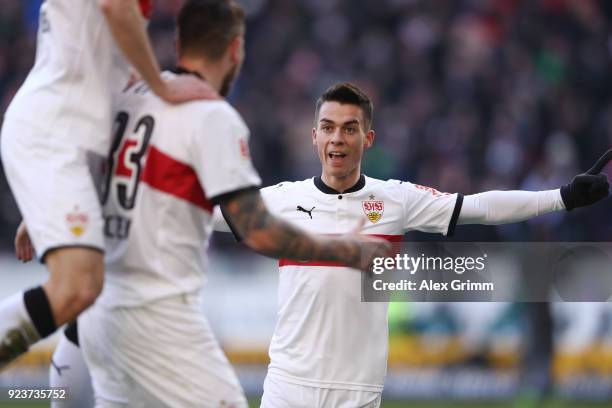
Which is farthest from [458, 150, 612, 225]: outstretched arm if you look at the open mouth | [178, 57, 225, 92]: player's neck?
[178, 57, 225, 92]: player's neck

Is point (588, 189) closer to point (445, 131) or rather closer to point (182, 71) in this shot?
point (182, 71)

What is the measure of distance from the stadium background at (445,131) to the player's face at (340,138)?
511 centimetres

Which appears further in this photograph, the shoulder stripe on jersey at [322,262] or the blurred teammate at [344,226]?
the shoulder stripe on jersey at [322,262]

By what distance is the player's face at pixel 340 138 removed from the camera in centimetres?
593

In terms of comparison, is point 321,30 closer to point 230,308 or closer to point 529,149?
point 529,149

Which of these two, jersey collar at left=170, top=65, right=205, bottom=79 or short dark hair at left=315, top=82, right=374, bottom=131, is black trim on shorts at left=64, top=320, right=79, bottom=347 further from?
short dark hair at left=315, top=82, right=374, bottom=131

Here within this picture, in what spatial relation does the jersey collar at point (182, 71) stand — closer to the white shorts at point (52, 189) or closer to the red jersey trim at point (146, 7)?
the red jersey trim at point (146, 7)

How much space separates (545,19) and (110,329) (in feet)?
41.9

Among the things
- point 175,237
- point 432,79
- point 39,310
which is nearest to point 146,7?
point 175,237

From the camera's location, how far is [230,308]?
37.2 ft

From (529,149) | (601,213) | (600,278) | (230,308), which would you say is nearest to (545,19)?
(529,149)

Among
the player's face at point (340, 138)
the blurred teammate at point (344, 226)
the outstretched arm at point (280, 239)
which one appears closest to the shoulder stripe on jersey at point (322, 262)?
the blurred teammate at point (344, 226)

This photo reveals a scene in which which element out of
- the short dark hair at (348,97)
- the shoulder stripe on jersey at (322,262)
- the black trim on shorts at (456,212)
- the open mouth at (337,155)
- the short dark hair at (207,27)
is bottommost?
the shoulder stripe on jersey at (322,262)

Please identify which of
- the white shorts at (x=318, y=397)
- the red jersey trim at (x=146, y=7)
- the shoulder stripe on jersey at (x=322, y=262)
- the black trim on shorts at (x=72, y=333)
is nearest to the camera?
the red jersey trim at (x=146, y=7)
